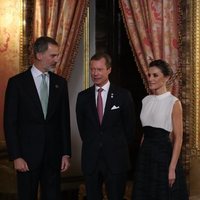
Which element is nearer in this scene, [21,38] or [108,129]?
[108,129]

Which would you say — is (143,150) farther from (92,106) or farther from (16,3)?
(16,3)

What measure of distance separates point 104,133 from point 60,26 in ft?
5.18

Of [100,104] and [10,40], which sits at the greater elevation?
[10,40]

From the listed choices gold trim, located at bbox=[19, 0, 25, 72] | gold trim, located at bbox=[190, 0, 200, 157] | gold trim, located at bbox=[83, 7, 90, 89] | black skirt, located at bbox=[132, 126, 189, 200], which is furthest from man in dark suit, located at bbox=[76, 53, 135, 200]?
gold trim, located at bbox=[83, 7, 90, 89]

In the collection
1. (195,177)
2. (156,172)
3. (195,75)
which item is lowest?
(195,177)

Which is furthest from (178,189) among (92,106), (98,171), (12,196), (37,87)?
(12,196)

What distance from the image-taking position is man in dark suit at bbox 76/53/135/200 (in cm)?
316

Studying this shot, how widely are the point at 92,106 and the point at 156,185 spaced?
71 cm

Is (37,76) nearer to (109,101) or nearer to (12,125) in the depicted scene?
(12,125)

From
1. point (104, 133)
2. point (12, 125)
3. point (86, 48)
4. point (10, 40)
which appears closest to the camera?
point (12, 125)

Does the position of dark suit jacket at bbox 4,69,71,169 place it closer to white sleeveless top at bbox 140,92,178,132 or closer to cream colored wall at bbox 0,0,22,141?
white sleeveless top at bbox 140,92,178,132

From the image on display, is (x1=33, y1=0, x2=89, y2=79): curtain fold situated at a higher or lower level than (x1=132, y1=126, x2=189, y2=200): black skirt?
higher

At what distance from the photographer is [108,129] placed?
3180 millimetres

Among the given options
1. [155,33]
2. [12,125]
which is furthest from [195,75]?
[12,125]
